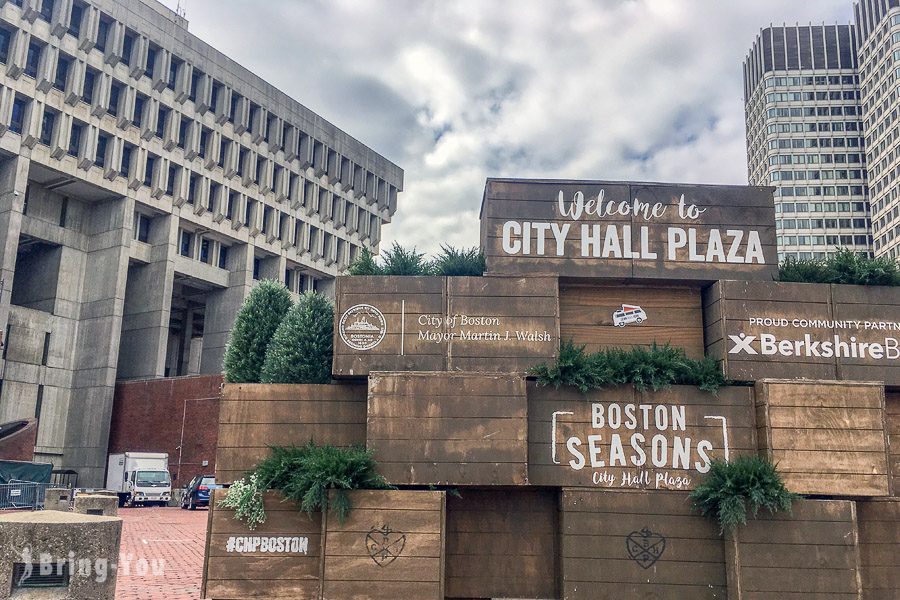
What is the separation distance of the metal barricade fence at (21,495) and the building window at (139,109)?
25.5m

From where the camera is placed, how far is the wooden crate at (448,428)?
10672 millimetres

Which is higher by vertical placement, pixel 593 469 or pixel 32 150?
pixel 32 150

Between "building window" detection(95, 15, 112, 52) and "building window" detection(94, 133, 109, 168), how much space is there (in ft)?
17.4

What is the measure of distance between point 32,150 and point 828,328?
147 ft

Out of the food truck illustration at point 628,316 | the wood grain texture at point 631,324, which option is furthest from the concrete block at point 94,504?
the food truck illustration at point 628,316

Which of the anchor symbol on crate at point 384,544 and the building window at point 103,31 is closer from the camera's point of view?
the anchor symbol on crate at point 384,544

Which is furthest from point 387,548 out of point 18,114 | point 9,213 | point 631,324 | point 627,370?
point 18,114

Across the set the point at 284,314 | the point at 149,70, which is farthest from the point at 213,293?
the point at 284,314

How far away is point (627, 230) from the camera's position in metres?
12.0

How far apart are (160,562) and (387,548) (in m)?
7.57

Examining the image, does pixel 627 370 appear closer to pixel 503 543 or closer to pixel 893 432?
pixel 503 543

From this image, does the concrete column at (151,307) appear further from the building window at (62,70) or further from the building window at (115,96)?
the building window at (62,70)

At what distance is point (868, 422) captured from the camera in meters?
11.0

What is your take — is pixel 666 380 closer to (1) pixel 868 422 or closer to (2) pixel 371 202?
(1) pixel 868 422
